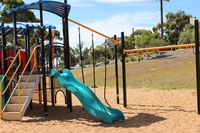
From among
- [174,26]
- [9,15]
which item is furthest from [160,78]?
[174,26]

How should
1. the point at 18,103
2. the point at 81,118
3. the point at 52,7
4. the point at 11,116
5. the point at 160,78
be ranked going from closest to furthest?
1. the point at 11,116
2. the point at 18,103
3. the point at 81,118
4. the point at 52,7
5. the point at 160,78

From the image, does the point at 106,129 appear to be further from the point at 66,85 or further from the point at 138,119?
the point at 66,85

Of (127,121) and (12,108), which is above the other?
(12,108)

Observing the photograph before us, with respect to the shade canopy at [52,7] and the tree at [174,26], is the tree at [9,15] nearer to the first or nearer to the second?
the shade canopy at [52,7]

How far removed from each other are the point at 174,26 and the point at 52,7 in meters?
45.8

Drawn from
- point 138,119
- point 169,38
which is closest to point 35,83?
point 138,119

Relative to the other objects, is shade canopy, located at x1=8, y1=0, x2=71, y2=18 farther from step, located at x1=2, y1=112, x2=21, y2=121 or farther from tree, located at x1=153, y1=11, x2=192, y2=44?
tree, located at x1=153, y1=11, x2=192, y2=44

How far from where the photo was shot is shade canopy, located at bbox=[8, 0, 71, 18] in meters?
8.34

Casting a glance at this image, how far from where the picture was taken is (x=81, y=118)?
8.27 metres

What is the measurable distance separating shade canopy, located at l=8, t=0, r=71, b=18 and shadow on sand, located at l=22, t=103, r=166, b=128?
3.23 metres

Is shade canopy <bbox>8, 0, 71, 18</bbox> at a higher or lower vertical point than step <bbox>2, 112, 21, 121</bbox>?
higher

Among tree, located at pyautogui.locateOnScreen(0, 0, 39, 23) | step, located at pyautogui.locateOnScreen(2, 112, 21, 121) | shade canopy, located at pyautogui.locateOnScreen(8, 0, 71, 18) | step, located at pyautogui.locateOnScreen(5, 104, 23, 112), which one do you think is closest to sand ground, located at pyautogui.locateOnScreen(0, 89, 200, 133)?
step, located at pyautogui.locateOnScreen(2, 112, 21, 121)

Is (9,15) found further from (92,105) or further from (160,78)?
(92,105)

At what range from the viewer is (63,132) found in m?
6.49
